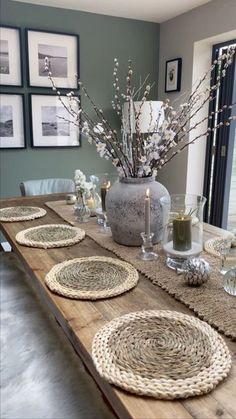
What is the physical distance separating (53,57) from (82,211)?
2.17 meters

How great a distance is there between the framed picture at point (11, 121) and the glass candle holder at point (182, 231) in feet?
7.89

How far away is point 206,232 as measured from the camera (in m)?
1.62

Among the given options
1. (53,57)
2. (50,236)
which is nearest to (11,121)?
(53,57)

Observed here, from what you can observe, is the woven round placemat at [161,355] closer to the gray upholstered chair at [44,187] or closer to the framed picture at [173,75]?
the gray upholstered chair at [44,187]

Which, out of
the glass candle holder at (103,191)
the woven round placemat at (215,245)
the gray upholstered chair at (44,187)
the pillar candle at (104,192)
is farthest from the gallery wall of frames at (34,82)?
the woven round placemat at (215,245)

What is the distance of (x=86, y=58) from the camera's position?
351 cm

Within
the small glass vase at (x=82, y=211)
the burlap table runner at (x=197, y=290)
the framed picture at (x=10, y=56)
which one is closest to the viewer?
the burlap table runner at (x=197, y=290)

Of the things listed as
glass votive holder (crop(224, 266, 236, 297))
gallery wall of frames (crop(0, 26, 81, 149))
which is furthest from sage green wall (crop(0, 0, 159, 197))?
glass votive holder (crop(224, 266, 236, 297))

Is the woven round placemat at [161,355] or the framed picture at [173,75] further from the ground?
the framed picture at [173,75]

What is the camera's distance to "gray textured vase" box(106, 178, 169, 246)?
4.45 feet

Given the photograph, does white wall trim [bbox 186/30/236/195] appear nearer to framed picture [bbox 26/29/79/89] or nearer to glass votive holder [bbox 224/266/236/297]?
framed picture [bbox 26/29/79/89]

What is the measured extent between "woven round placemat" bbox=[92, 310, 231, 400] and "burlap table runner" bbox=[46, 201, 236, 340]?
0.16 feet

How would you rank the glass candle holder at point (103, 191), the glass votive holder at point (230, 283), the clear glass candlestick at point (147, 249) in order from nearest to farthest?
the glass votive holder at point (230, 283), the clear glass candlestick at point (147, 249), the glass candle holder at point (103, 191)

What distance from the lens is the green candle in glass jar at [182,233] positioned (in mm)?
1182
